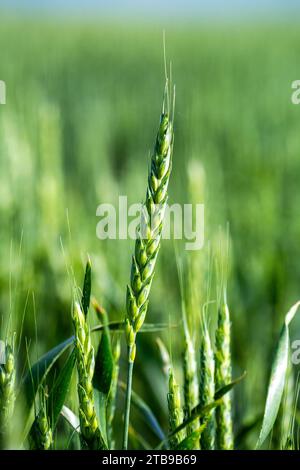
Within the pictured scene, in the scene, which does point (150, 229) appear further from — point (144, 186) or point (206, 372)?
point (144, 186)

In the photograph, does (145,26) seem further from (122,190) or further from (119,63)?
(122,190)

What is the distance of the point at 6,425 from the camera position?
61cm

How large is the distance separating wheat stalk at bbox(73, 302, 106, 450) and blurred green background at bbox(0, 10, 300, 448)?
38 millimetres

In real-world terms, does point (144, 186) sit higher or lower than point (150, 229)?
higher

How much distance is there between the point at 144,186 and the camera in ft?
5.63

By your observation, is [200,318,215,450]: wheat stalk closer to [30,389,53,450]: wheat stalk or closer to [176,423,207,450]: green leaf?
[176,423,207,450]: green leaf

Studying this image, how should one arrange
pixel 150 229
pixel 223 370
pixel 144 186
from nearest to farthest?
pixel 150 229 → pixel 223 370 → pixel 144 186

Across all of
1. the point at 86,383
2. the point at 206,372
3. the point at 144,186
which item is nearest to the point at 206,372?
the point at 206,372

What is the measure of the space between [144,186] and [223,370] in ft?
Answer: 3.56

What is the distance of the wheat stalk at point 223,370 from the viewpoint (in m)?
0.65

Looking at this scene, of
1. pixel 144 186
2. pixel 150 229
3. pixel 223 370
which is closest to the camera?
pixel 150 229

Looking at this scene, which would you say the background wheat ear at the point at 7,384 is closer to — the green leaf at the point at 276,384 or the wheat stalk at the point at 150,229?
the wheat stalk at the point at 150,229

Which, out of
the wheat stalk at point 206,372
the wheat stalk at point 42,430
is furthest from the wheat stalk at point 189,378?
the wheat stalk at point 42,430
